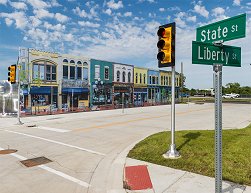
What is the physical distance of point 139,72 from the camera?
44938 mm

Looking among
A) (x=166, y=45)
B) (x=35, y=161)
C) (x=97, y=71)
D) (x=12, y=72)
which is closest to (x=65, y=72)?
(x=97, y=71)

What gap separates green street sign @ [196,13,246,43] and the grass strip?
12.6 feet

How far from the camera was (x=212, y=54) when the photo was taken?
4.08 meters

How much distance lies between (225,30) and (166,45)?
376 cm

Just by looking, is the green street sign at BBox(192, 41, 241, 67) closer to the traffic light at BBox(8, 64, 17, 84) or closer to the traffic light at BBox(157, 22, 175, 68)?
the traffic light at BBox(157, 22, 175, 68)

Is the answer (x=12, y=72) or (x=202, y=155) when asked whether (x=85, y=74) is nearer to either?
(x=12, y=72)

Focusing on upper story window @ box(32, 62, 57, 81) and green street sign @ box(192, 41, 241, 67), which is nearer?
green street sign @ box(192, 41, 241, 67)

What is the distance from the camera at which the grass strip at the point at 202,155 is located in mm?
6804

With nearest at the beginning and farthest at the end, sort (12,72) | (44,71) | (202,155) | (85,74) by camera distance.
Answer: (202,155) → (12,72) → (44,71) → (85,74)

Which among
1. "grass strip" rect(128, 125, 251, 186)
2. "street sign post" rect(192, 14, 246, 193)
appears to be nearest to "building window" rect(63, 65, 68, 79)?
"grass strip" rect(128, 125, 251, 186)

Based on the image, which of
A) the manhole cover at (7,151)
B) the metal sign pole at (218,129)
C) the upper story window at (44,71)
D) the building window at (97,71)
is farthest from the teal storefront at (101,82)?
the metal sign pole at (218,129)

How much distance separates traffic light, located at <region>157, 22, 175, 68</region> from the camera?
7.82 m

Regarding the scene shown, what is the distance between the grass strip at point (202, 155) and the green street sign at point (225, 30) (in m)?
3.84

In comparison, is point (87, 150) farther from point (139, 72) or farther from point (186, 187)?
point (139, 72)
